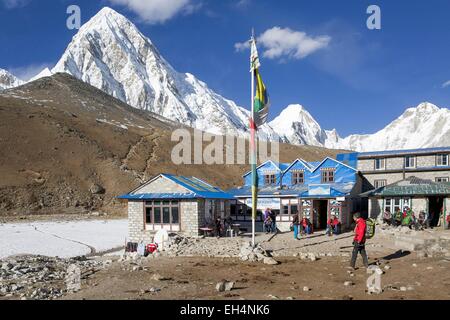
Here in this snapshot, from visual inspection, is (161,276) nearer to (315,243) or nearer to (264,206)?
(315,243)

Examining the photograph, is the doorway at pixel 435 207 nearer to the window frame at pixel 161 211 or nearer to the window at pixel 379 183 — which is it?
the window at pixel 379 183

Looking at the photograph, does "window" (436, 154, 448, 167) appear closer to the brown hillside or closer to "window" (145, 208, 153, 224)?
"window" (145, 208, 153, 224)

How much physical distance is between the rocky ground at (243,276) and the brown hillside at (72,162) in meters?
50.3

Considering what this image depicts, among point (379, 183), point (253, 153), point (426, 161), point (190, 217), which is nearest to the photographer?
point (253, 153)

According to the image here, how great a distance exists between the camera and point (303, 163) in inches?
1528

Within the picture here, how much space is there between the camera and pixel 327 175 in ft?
122

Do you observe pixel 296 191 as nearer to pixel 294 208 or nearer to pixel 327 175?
pixel 294 208

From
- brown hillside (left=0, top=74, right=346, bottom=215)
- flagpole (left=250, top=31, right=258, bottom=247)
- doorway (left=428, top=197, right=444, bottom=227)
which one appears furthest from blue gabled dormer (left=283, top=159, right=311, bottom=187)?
brown hillside (left=0, top=74, right=346, bottom=215)

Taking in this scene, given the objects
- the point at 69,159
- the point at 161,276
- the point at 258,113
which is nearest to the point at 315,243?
the point at 258,113

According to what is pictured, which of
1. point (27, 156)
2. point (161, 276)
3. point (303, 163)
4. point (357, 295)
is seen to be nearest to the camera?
point (357, 295)

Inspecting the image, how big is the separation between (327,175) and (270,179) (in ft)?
17.7

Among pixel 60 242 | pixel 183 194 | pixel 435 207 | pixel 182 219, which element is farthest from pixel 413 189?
pixel 60 242

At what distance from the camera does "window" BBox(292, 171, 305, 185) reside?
38.6m
